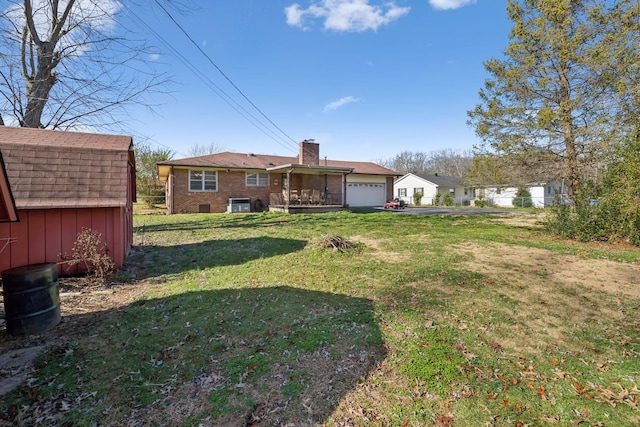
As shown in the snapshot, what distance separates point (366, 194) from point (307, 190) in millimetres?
7687

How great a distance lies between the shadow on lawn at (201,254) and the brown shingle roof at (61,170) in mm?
1724

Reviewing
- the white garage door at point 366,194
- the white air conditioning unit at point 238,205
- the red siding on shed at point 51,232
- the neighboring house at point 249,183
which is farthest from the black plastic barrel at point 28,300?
the white garage door at point 366,194

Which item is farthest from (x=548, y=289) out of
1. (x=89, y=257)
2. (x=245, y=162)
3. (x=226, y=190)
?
(x=245, y=162)

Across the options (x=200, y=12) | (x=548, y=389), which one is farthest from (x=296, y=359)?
(x=200, y=12)

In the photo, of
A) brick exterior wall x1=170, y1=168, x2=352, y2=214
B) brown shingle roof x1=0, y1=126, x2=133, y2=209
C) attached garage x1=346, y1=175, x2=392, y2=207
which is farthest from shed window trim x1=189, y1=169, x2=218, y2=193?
brown shingle roof x1=0, y1=126, x2=133, y2=209

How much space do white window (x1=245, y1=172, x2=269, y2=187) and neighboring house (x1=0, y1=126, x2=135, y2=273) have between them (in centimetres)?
1400

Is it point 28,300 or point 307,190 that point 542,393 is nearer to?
point 28,300

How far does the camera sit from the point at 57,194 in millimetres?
5605

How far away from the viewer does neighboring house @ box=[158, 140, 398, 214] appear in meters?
18.5

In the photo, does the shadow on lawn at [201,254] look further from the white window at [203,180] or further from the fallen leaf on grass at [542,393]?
the white window at [203,180]

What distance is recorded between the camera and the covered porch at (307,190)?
1795cm

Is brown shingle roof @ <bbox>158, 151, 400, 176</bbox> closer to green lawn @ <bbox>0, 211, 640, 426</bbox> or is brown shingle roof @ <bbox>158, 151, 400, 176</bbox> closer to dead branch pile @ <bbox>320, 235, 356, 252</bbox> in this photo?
dead branch pile @ <bbox>320, 235, 356, 252</bbox>

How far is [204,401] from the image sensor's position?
262 centimetres

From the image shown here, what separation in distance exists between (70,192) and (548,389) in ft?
25.0
